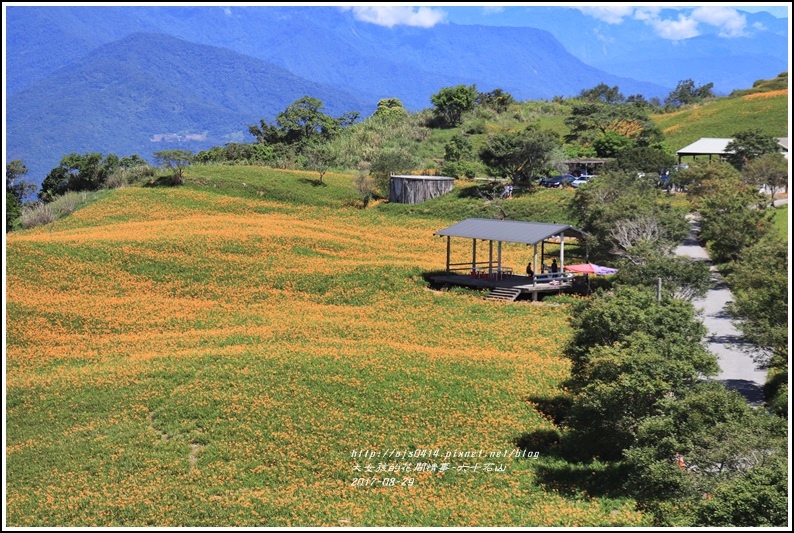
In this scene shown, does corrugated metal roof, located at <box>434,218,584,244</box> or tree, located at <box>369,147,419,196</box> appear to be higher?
tree, located at <box>369,147,419,196</box>

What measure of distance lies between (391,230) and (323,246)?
30.9 ft

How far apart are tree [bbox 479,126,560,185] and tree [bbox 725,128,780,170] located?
1613 cm

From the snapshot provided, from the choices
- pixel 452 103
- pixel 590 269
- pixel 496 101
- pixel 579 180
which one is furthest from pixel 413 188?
pixel 496 101

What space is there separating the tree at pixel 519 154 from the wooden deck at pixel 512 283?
26.9 m

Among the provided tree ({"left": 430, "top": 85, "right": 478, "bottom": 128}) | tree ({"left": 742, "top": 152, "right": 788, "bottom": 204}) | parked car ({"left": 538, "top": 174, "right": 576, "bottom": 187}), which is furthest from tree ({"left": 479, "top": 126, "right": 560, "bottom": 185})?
tree ({"left": 430, "top": 85, "right": 478, "bottom": 128})

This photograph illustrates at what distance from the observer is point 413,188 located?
66625mm

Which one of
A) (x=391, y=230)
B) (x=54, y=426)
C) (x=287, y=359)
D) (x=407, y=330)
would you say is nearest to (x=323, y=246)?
(x=391, y=230)

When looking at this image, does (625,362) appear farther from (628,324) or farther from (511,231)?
(511,231)

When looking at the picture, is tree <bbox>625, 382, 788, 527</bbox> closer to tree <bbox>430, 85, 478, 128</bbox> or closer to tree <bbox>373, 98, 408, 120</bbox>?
tree <bbox>430, 85, 478, 128</bbox>

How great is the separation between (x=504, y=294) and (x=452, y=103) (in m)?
64.7

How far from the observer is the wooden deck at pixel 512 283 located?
1548 inches

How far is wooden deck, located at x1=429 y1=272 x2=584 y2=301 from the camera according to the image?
39309 millimetres

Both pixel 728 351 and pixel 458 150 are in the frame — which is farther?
pixel 458 150

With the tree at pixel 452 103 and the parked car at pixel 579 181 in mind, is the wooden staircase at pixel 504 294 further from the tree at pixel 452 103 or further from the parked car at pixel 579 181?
the tree at pixel 452 103
